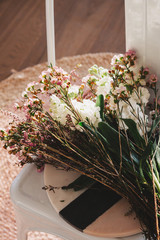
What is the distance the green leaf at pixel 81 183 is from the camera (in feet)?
2.80

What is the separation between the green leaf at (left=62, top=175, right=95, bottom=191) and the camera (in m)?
0.85

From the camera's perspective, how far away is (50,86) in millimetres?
896

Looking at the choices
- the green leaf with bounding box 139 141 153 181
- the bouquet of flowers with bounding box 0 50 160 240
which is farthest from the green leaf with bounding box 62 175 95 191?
the green leaf with bounding box 139 141 153 181

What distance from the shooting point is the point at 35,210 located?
867 millimetres

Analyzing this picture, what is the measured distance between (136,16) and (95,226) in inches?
21.6

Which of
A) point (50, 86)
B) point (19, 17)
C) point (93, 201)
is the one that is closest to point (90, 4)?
point (19, 17)

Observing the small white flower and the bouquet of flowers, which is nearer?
the bouquet of flowers

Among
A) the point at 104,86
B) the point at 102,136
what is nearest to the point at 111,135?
the point at 102,136

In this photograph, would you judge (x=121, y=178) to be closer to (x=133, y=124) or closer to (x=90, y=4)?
(x=133, y=124)

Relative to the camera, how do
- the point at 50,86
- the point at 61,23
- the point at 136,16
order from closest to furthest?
the point at 50,86 < the point at 136,16 < the point at 61,23

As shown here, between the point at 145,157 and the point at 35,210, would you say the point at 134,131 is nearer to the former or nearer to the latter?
the point at 145,157

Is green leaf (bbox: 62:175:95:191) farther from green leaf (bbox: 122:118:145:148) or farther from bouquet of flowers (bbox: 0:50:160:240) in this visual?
green leaf (bbox: 122:118:145:148)

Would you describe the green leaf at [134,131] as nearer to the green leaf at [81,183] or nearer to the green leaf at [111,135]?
the green leaf at [111,135]

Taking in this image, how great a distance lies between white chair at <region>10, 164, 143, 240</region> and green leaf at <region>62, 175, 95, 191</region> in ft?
0.21
